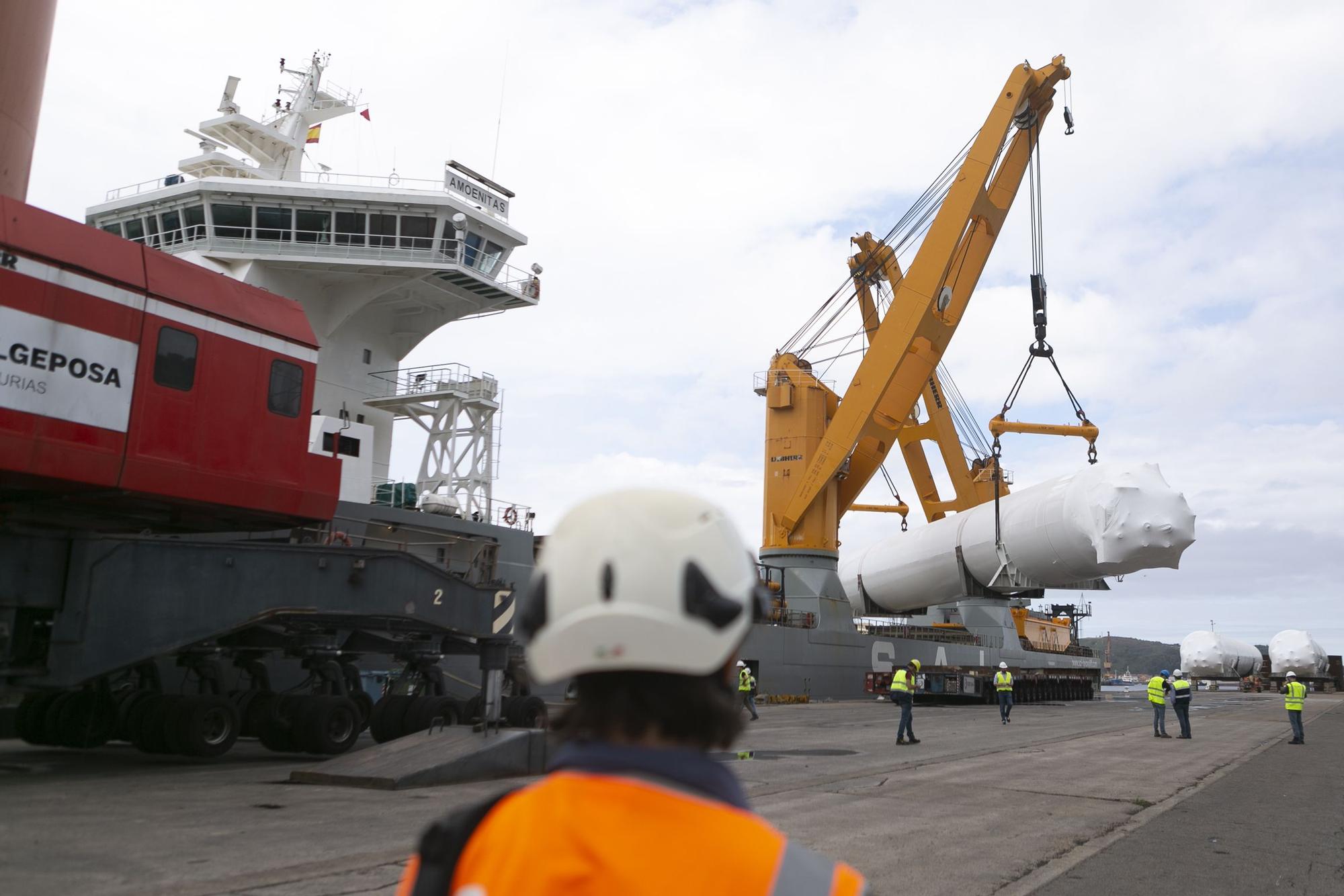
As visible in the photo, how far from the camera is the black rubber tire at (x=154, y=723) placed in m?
12.1

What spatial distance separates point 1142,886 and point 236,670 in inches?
538

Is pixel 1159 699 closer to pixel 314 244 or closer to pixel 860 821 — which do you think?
pixel 860 821

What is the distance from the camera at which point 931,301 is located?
107ft

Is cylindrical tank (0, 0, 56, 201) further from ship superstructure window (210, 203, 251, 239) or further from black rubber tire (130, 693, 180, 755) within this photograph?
ship superstructure window (210, 203, 251, 239)

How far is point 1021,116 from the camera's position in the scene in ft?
114

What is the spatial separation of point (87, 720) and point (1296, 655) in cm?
7677

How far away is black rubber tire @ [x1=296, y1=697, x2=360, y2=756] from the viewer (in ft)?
42.4

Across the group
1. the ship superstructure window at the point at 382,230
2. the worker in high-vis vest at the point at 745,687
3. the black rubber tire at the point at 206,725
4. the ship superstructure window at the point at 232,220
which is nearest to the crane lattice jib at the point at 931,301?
the worker in high-vis vest at the point at 745,687

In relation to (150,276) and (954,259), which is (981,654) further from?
(150,276)

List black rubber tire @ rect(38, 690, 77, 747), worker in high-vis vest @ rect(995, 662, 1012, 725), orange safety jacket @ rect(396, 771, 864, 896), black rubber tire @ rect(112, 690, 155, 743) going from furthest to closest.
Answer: worker in high-vis vest @ rect(995, 662, 1012, 725), black rubber tire @ rect(38, 690, 77, 747), black rubber tire @ rect(112, 690, 155, 743), orange safety jacket @ rect(396, 771, 864, 896)

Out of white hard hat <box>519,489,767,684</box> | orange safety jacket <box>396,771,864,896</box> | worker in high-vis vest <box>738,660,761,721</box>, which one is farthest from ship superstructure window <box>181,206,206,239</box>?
orange safety jacket <box>396,771,864,896</box>

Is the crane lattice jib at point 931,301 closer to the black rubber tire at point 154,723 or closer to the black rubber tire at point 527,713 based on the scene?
the black rubber tire at point 527,713

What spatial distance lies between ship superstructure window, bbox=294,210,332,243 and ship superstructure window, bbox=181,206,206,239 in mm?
2012

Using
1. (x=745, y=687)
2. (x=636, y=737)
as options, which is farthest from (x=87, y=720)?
(x=636, y=737)
